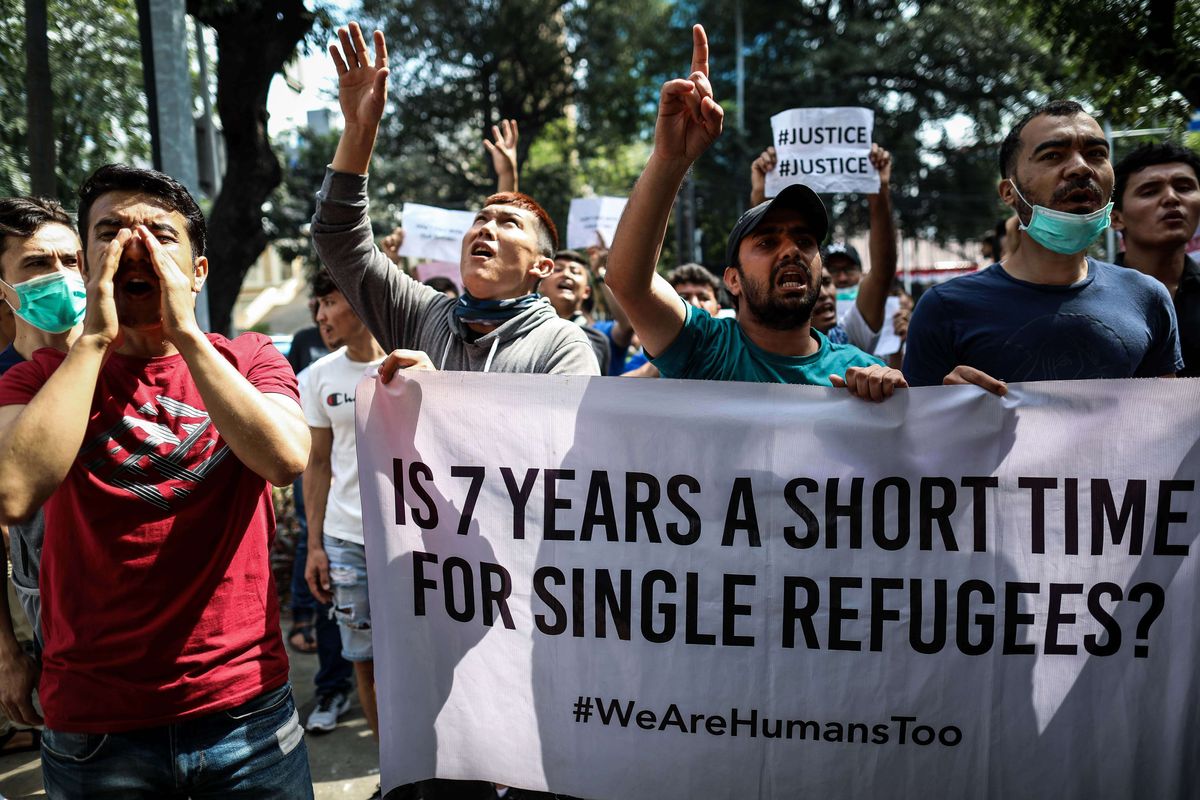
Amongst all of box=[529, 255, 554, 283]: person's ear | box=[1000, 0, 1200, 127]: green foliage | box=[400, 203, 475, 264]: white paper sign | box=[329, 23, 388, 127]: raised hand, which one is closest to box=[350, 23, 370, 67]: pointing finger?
box=[329, 23, 388, 127]: raised hand

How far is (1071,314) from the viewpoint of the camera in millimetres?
2633

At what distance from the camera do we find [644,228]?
2365 millimetres

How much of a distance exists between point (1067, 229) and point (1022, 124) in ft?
1.56

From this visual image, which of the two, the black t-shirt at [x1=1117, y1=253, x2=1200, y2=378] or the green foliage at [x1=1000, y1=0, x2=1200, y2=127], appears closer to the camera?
the black t-shirt at [x1=1117, y1=253, x2=1200, y2=378]

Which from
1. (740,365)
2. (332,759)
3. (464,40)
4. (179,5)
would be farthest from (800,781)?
(464,40)

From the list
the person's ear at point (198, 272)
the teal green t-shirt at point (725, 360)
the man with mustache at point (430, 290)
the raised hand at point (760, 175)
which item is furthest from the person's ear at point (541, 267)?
the raised hand at point (760, 175)

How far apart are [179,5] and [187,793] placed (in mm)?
3832

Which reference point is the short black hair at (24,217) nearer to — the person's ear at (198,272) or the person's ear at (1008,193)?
the person's ear at (198,272)

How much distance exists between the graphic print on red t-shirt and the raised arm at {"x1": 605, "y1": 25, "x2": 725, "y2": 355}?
0.98m

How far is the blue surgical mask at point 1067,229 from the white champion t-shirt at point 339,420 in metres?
2.54

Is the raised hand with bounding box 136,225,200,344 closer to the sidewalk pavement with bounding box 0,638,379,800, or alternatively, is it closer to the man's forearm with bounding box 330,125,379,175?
the man's forearm with bounding box 330,125,379,175

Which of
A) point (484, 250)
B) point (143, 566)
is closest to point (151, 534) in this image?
point (143, 566)

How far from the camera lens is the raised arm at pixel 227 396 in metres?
1.93

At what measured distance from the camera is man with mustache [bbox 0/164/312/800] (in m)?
1.95
